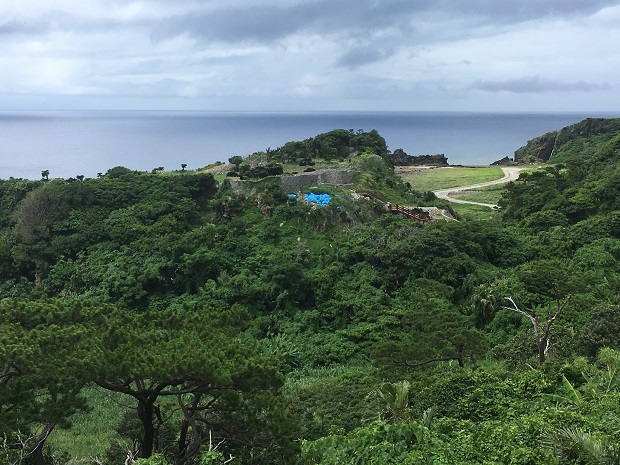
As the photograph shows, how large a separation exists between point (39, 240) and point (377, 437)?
29.3 metres

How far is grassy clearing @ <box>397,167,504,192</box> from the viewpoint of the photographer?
63.7 metres

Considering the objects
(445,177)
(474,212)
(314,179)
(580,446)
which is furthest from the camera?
(445,177)

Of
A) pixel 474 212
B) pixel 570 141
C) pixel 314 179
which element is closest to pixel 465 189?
pixel 474 212

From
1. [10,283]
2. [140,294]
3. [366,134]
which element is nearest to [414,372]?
[140,294]

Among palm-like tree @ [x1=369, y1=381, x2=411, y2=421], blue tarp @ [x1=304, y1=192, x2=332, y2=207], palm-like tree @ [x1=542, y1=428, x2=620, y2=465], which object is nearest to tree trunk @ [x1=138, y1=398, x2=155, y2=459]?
palm-like tree @ [x1=369, y1=381, x2=411, y2=421]

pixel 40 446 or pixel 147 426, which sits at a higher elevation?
pixel 147 426

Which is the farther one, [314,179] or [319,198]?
[314,179]

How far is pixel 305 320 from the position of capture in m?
25.9

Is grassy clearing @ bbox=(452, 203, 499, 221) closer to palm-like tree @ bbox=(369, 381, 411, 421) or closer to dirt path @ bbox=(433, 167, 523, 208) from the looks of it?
dirt path @ bbox=(433, 167, 523, 208)

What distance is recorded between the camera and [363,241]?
96.5ft

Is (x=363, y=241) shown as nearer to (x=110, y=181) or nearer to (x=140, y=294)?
(x=140, y=294)

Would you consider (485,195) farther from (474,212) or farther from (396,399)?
(396,399)

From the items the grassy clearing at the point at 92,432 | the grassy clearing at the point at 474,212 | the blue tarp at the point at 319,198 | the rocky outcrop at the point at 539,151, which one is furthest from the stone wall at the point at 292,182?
the rocky outcrop at the point at 539,151

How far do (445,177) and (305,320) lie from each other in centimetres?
4919
